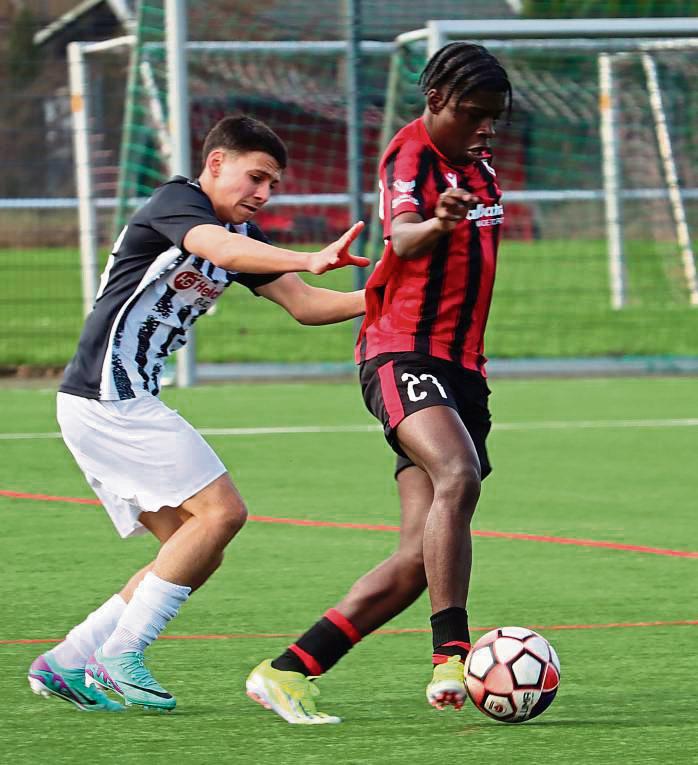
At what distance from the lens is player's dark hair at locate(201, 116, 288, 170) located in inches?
191

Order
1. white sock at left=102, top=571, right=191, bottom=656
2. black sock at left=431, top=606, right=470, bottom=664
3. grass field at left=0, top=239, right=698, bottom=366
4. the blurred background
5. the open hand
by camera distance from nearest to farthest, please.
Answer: the open hand < black sock at left=431, top=606, right=470, bottom=664 < white sock at left=102, top=571, right=191, bottom=656 < the blurred background < grass field at left=0, top=239, right=698, bottom=366

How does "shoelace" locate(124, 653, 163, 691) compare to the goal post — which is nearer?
"shoelace" locate(124, 653, 163, 691)

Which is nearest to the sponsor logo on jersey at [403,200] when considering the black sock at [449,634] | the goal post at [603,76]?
the black sock at [449,634]

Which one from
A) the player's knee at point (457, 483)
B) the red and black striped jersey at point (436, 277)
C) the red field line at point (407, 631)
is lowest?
the red field line at point (407, 631)

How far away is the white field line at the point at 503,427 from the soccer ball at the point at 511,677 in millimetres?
6085

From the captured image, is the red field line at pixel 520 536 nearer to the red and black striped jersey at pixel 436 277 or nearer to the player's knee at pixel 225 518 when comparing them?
the red and black striped jersey at pixel 436 277

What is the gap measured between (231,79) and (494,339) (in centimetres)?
341

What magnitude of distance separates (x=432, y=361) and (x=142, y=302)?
2.64 feet

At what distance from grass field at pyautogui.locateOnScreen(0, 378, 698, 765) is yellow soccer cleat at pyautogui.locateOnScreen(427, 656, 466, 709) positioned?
0.09 m

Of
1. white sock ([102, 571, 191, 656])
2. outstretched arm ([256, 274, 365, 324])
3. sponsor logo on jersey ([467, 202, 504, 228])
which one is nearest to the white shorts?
white sock ([102, 571, 191, 656])

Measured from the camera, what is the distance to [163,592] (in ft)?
15.4

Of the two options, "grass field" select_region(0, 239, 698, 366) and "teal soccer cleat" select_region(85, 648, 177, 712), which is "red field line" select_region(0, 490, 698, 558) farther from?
"grass field" select_region(0, 239, 698, 366)

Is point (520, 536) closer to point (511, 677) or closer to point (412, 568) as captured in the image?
point (412, 568)

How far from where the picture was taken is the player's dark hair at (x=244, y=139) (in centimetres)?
484
